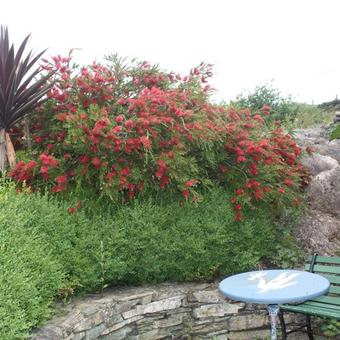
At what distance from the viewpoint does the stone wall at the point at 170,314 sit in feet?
16.1

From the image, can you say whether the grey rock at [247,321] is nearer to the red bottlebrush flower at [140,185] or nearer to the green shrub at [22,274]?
the red bottlebrush flower at [140,185]

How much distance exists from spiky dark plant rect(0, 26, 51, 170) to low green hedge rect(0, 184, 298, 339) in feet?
3.62

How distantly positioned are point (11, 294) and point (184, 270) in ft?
6.97

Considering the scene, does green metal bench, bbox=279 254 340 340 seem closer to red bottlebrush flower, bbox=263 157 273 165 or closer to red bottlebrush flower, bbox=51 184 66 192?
red bottlebrush flower, bbox=263 157 273 165

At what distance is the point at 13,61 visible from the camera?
659 cm

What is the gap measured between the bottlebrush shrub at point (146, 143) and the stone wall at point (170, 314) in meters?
1.00

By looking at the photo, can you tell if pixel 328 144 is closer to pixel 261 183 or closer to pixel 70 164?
pixel 261 183

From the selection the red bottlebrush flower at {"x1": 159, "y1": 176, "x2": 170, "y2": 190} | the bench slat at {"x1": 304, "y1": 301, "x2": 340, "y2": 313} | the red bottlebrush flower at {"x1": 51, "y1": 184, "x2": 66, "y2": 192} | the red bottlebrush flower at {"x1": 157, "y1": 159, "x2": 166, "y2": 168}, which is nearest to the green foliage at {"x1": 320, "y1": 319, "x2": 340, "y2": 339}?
the bench slat at {"x1": 304, "y1": 301, "x2": 340, "y2": 313}

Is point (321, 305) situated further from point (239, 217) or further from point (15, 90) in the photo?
point (15, 90)

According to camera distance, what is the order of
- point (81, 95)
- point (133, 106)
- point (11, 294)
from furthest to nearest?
point (81, 95), point (133, 106), point (11, 294)

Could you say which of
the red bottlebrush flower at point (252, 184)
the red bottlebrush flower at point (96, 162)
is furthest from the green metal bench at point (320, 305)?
the red bottlebrush flower at point (96, 162)

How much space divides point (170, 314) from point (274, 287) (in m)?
1.21

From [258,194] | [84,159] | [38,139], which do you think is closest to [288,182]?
[258,194]

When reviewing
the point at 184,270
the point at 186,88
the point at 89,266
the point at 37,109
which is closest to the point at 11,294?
the point at 89,266
